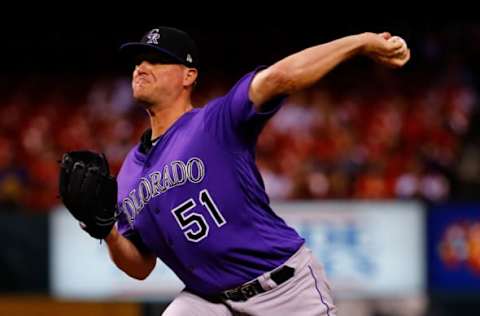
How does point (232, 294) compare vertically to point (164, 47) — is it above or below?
below

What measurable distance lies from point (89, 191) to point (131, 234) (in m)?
0.48

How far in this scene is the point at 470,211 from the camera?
7.41m

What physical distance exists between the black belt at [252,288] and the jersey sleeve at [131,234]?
16.6 inches

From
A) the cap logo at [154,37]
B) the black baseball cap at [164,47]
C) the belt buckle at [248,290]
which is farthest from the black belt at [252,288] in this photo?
the cap logo at [154,37]

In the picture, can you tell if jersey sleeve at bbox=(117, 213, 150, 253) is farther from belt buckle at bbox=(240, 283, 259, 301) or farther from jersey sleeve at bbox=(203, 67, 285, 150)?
jersey sleeve at bbox=(203, 67, 285, 150)

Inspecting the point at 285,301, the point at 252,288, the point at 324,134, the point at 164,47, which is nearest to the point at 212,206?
the point at 252,288

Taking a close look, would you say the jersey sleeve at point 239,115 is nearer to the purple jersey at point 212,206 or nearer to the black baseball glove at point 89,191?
the purple jersey at point 212,206

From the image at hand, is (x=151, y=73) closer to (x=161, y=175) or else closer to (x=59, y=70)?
(x=161, y=175)

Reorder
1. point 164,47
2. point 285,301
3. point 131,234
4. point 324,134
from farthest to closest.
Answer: point 324,134 → point 131,234 → point 164,47 → point 285,301

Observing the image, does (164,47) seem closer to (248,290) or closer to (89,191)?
(89,191)

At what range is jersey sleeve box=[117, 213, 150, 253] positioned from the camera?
376 centimetres

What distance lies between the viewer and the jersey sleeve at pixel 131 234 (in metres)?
3.76

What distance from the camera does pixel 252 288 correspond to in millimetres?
3498

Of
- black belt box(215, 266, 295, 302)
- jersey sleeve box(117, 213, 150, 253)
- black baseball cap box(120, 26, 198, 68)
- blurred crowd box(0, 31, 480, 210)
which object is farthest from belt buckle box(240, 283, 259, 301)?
blurred crowd box(0, 31, 480, 210)
